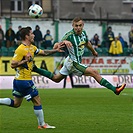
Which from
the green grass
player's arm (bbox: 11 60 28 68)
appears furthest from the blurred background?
player's arm (bbox: 11 60 28 68)

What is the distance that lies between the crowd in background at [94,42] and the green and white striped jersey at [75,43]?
759 inches

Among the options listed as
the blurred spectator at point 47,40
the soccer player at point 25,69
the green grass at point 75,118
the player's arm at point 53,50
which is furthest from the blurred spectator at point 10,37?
the soccer player at point 25,69

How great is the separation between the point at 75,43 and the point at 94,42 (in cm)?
2203

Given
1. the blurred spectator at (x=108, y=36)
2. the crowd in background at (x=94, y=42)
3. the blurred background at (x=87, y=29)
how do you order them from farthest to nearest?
the blurred spectator at (x=108, y=36) < the crowd in background at (x=94, y=42) < the blurred background at (x=87, y=29)

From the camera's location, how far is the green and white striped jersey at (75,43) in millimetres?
15375

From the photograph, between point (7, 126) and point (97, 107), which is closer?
point (7, 126)

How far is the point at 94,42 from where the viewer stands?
37.4m

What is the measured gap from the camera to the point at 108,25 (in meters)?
41.1

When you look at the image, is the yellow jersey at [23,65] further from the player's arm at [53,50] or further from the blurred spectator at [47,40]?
the blurred spectator at [47,40]

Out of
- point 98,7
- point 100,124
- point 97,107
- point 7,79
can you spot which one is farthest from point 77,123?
point 98,7

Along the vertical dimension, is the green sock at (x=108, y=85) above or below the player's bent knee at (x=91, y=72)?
below

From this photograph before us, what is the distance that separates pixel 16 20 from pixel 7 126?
86.0ft

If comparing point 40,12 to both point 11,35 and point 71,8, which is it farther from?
point 71,8

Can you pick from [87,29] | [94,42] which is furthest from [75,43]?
[87,29]
